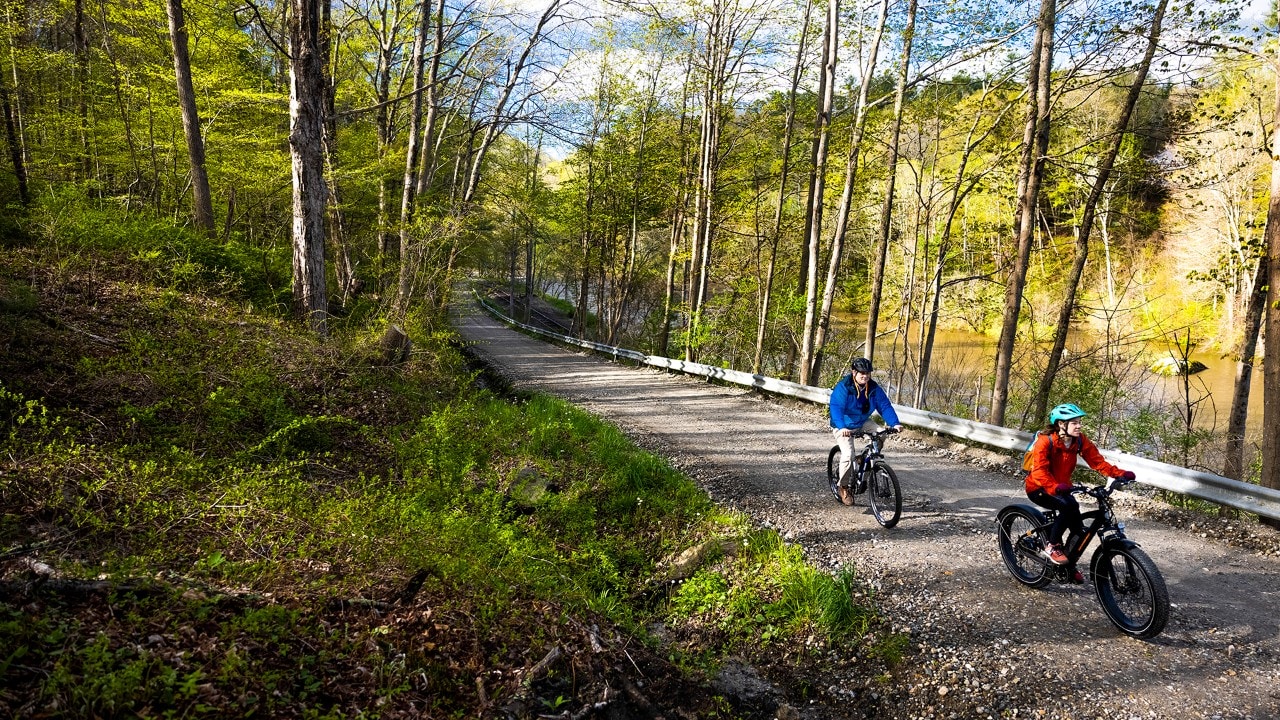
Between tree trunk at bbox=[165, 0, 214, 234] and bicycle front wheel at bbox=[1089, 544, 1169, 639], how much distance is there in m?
14.2

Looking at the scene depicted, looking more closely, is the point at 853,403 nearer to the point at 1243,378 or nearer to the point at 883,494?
the point at 883,494

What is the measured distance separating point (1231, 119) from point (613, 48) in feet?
59.8

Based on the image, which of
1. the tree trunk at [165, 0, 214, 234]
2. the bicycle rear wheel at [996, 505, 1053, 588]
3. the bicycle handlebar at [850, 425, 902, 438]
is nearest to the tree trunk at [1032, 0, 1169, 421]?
the bicycle handlebar at [850, 425, 902, 438]

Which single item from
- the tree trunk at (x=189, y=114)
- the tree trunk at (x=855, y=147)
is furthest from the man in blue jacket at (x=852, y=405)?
the tree trunk at (x=189, y=114)

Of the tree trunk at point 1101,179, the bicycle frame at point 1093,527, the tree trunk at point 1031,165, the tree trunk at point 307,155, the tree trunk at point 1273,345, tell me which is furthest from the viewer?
the tree trunk at point 1031,165

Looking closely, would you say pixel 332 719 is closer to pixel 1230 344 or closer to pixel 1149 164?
pixel 1149 164

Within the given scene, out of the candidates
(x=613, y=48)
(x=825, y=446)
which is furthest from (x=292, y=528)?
(x=613, y=48)

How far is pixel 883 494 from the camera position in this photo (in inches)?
253

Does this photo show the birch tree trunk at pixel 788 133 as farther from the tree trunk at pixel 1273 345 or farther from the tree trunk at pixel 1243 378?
the tree trunk at pixel 1273 345

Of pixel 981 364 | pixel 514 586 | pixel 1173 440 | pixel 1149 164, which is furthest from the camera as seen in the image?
pixel 981 364

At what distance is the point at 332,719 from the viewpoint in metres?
2.68

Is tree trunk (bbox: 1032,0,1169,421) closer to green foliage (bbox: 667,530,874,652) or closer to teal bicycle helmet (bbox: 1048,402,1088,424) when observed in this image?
teal bicycle helmet (bbox: 1048,402,1088,424)

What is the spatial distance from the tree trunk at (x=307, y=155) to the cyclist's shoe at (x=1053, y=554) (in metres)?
9.62

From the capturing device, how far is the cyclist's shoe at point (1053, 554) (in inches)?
182
